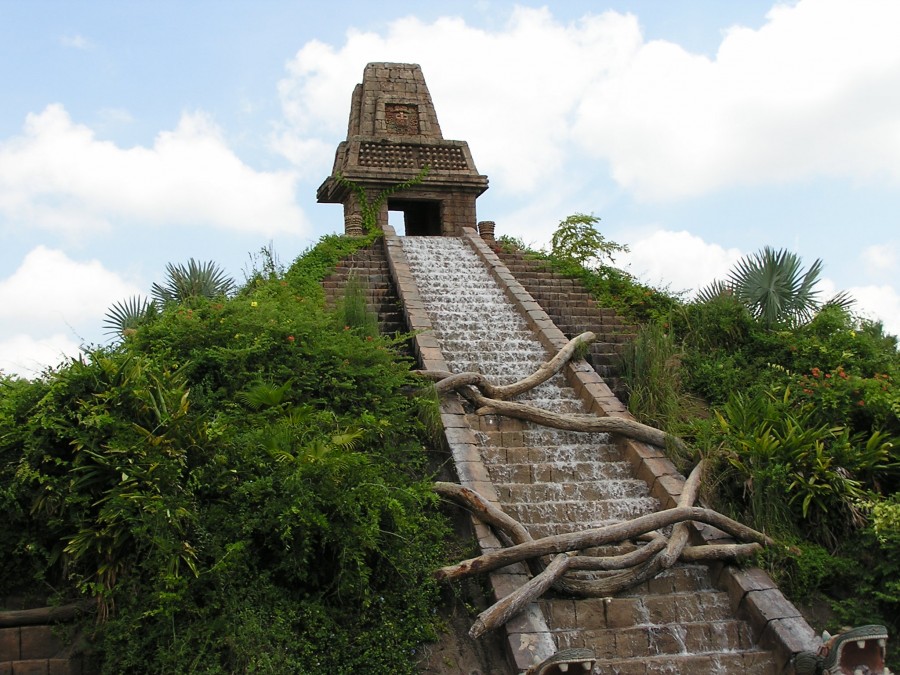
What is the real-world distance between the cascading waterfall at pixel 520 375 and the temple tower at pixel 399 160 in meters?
3.02

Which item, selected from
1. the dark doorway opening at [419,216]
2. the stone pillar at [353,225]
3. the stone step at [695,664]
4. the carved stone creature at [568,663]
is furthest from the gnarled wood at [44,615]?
the dark doorway opening at [419,216]

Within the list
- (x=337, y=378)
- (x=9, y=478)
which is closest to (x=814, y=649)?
(x=337, y=378)

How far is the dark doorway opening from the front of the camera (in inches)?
864

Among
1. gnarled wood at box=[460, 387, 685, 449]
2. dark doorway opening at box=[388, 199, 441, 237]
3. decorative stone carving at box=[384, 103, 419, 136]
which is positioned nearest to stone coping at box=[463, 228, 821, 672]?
gnarled wood at box=[460, 387, 685, 449]

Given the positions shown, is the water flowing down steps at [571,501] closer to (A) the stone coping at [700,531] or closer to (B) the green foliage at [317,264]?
(A) the stone coping at [700,531]

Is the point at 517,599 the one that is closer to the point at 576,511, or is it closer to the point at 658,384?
the point at 576,511

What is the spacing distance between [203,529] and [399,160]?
14208 millimetres

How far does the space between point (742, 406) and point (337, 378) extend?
4119 mm

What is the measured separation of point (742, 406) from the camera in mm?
9977

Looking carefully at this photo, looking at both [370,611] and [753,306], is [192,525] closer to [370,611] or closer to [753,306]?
[370,611]

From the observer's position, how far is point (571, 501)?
9.30 meters

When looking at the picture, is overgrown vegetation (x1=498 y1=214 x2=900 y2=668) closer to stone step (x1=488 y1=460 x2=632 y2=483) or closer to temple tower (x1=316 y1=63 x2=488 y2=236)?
stone step (x1=488 y1=460 x2=632 y2=483)

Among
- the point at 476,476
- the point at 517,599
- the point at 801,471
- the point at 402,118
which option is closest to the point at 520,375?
the point at 476,476

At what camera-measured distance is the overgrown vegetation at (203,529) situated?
684 centimetres
